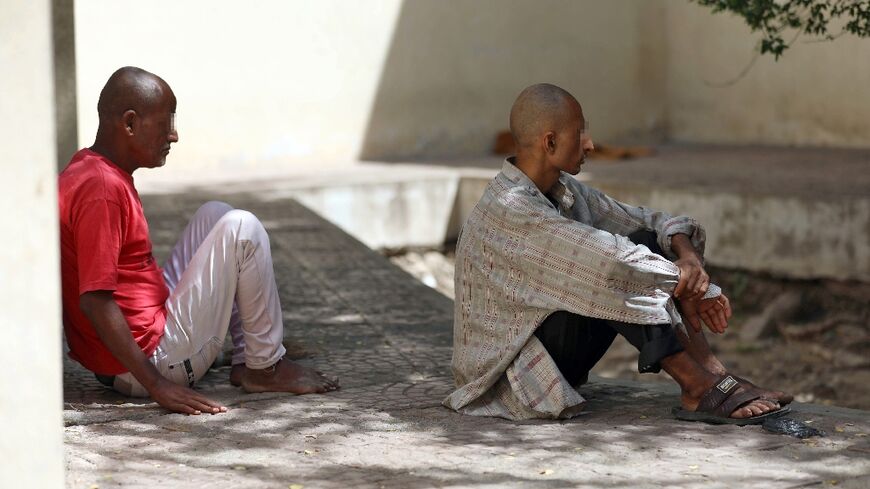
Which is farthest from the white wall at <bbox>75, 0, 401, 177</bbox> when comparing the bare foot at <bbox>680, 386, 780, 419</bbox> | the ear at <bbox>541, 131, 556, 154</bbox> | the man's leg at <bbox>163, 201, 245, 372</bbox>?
the bare foot at <bbox>680, 386, 780, 419</bbox>

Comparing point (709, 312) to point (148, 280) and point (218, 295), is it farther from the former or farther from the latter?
point (148, 280)

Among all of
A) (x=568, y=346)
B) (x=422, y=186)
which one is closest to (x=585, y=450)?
(x=568, y=346)

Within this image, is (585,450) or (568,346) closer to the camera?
(585,450)

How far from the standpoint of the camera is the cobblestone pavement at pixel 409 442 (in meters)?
3.58

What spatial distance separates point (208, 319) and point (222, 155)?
23.9 feet

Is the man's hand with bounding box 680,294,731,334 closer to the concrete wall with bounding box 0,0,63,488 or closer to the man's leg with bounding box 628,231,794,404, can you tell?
the man's leg with bounding box 628,231,794,404

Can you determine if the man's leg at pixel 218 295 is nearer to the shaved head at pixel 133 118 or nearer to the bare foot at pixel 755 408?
the shaved head at pixel 133 118

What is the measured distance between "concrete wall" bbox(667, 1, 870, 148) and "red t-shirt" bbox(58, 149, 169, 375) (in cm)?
915

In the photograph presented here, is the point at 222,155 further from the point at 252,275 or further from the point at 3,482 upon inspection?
the point at 3,482

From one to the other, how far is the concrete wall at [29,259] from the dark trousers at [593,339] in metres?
1.75

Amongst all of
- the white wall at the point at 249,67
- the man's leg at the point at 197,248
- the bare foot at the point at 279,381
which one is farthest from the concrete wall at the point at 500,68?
the bare foot at the point at 279,381

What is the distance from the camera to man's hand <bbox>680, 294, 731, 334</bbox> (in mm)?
4113

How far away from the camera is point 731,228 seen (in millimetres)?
9484

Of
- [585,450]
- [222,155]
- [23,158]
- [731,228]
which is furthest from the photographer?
[222,155]
